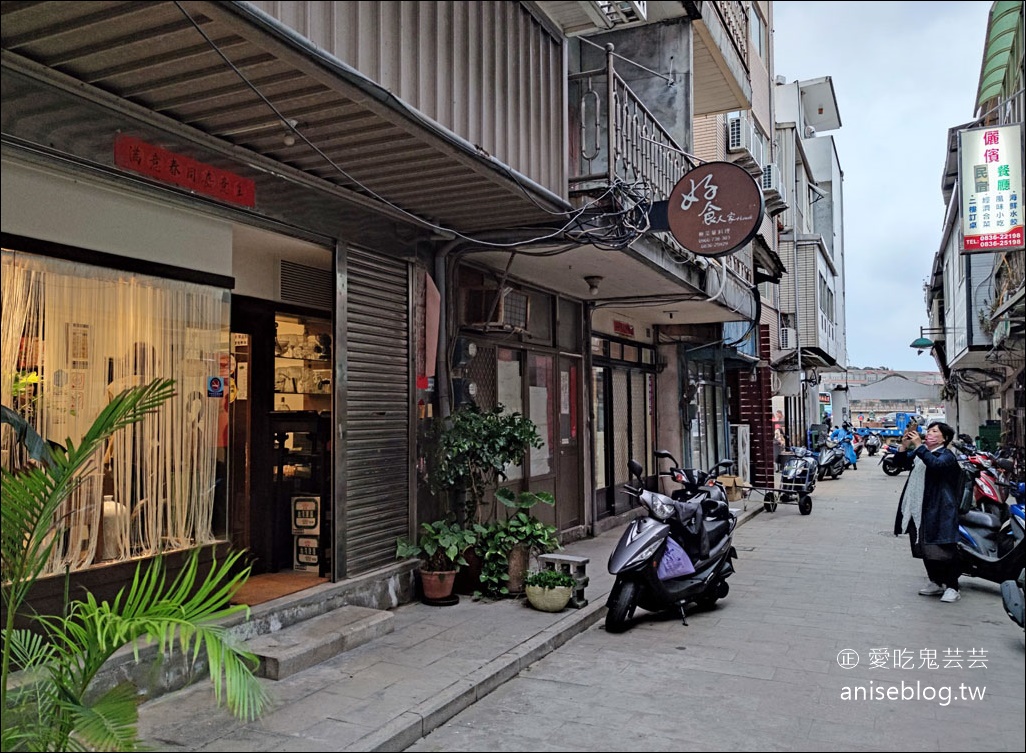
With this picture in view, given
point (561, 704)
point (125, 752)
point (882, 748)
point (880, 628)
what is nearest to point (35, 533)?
point (125, 752)

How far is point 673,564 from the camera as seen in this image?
6902mm

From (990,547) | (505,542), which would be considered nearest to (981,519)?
(990,547)

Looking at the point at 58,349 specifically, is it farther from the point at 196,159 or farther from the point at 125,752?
the point at 125,752

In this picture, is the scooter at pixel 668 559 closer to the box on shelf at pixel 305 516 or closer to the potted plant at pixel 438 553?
the potted plant at pixel 438 553

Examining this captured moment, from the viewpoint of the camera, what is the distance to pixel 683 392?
51.6 ft

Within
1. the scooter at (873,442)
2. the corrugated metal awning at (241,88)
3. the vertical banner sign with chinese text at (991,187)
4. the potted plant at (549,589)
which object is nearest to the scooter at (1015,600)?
the potted plant at (549,589)

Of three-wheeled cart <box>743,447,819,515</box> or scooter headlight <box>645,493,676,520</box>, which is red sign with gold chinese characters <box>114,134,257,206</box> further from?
three-wheeled cart <box>743,447,819,515</box>

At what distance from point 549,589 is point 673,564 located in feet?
3.70

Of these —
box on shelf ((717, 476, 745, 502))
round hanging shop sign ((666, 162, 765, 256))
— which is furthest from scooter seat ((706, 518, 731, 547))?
box on shelf ((717, 476, 745, 502))

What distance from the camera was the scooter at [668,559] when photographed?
669 cm

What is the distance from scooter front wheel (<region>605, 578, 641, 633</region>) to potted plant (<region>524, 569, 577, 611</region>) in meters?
0.43

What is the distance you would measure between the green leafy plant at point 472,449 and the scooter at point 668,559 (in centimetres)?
113

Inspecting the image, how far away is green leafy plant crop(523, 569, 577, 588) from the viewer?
Answer: 701cm

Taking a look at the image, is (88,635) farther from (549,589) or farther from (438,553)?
(549,589)
